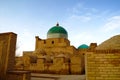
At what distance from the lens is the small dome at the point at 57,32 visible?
28.4m

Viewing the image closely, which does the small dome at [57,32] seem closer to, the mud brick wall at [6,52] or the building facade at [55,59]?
the building facade at [55,59]

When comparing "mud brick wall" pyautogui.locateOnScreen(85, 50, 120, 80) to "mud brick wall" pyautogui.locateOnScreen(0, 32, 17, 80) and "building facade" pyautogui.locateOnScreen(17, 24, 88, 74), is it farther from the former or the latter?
"building facade" pyautogui.locateOnScreen(17, 24, 88, 74)

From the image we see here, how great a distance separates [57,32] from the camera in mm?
28516

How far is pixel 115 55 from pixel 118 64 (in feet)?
0.95

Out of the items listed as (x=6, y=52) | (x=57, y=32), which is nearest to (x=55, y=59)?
(x=57, y=32)

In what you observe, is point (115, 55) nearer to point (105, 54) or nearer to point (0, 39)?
point (105, 54)

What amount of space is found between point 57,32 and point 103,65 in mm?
23743

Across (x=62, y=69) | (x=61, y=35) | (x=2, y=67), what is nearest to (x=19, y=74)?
(x=2, y=67)

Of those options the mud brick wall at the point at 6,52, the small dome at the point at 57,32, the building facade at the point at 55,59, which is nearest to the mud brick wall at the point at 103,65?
the mud brick wall at the point at 6,52

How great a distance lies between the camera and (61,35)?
2841 centimetres

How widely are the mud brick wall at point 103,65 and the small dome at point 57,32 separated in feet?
76.2

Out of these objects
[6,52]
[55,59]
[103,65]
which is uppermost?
[6,52]

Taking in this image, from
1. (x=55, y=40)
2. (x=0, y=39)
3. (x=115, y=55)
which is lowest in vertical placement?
(x=115, y=55)

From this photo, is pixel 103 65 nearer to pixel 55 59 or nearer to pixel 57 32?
pixel 55 59
